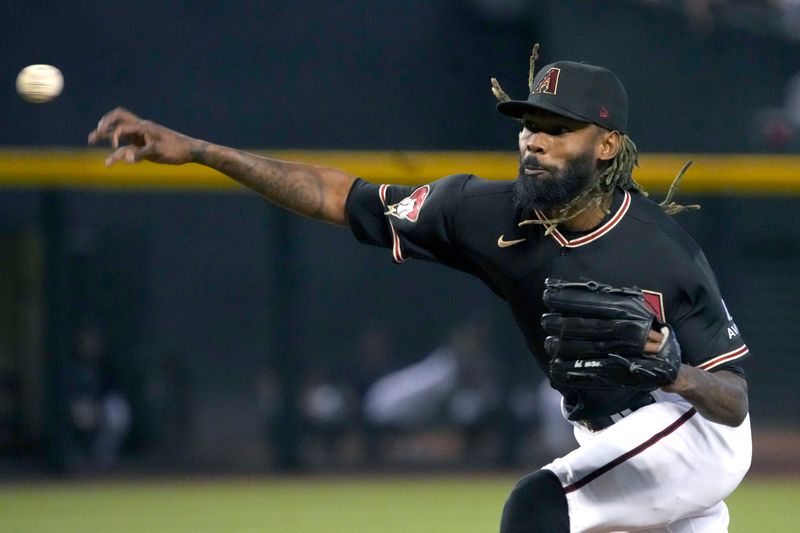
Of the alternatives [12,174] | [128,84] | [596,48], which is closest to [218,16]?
[128,84]

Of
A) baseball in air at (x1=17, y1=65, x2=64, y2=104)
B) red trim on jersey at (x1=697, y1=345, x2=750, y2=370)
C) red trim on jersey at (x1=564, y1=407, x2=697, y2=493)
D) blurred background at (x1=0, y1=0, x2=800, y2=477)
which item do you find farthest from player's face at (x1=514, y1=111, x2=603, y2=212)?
blurred background at (x1=0, y1=0, x2=800, y2=477)

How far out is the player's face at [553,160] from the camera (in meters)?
3.73

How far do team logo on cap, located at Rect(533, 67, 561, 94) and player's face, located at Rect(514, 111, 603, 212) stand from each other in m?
0.07

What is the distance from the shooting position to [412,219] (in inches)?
155

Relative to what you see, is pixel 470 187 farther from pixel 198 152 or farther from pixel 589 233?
pixel 198 152

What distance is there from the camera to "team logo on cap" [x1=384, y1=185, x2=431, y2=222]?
396 centimetres

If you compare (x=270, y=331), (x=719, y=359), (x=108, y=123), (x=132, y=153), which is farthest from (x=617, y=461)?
(x=270, y=331)

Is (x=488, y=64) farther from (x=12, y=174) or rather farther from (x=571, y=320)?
(x=571, y=320)

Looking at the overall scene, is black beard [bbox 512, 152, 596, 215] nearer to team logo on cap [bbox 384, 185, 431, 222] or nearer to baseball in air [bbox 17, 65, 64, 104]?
team logo on cap [bbox 384, 185, 431, 222]

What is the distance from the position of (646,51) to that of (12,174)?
7.72 meters

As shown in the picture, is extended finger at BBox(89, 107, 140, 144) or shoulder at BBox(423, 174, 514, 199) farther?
shoulder at BBox(423, 174, 514, 199)

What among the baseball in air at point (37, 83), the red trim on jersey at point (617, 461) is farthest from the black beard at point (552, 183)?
the baseball in air at point (37, 83)

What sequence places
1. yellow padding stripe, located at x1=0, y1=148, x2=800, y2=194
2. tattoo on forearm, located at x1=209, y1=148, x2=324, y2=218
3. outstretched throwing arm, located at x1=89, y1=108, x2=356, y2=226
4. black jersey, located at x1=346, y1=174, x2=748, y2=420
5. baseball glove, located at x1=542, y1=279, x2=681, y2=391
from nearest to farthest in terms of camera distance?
baseball glove, located at x1=542, y1=279, x2=681, y2=391 → black jersey, located at x1=346, y1=174, x2=748, y2=420 → outstretched throwing arm, located at x1=89, y1=108, x2=356, y2=226 → tattoo on forearm, located at x1=209, y1=148, x2=324, y2=218 → yellow padding stripe, located at x1=0, y1=148, x2=800, y2=194

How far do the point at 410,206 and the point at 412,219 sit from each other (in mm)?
54
